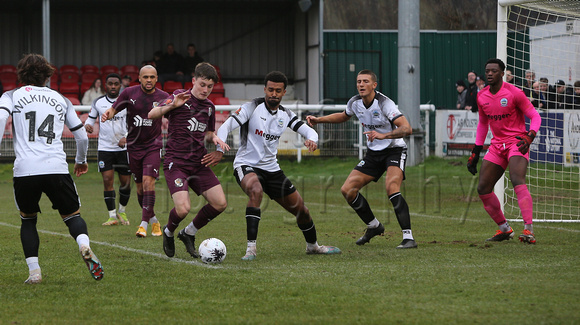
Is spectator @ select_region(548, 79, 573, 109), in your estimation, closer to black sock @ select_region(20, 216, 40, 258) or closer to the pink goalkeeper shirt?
the pink goalkeeper shirt

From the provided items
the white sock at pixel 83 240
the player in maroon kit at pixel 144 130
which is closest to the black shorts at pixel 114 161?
the player in maroon kit at pixel 144 130

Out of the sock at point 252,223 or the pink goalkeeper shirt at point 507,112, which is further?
the pink goalkeeper shirt at point 507,112

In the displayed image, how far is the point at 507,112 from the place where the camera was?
30.2 ft

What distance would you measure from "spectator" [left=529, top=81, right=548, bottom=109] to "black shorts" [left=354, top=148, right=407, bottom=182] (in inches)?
187

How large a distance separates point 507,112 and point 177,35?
22.8 metres

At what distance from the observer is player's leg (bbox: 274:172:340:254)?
809 cm

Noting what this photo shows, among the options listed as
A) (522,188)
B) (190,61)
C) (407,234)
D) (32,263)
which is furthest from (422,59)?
(32,263)

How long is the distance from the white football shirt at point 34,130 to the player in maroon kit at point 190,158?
1.54 meters

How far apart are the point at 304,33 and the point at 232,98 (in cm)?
429

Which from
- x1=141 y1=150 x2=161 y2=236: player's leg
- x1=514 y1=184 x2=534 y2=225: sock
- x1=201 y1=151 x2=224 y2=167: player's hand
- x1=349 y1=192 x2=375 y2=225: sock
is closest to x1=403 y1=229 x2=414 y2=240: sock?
x1=349 y1=192 x2=375 y2=225: sock

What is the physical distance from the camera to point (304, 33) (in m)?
27.8

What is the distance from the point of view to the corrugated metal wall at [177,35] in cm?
2986

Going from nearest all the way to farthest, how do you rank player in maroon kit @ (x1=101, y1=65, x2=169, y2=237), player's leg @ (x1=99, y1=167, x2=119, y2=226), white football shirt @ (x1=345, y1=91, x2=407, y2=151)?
white football shirt @ (x1=345, y1=91, x2=407, y2=151) < player in maroon kit @ (x1=101, y1=65, x2=169, y2=237) < player's leg @ (x1=99, y1=167, x2=119, y2=226)

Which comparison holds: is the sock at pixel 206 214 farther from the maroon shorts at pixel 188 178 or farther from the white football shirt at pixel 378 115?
the white football shirt at pixel 378 115
